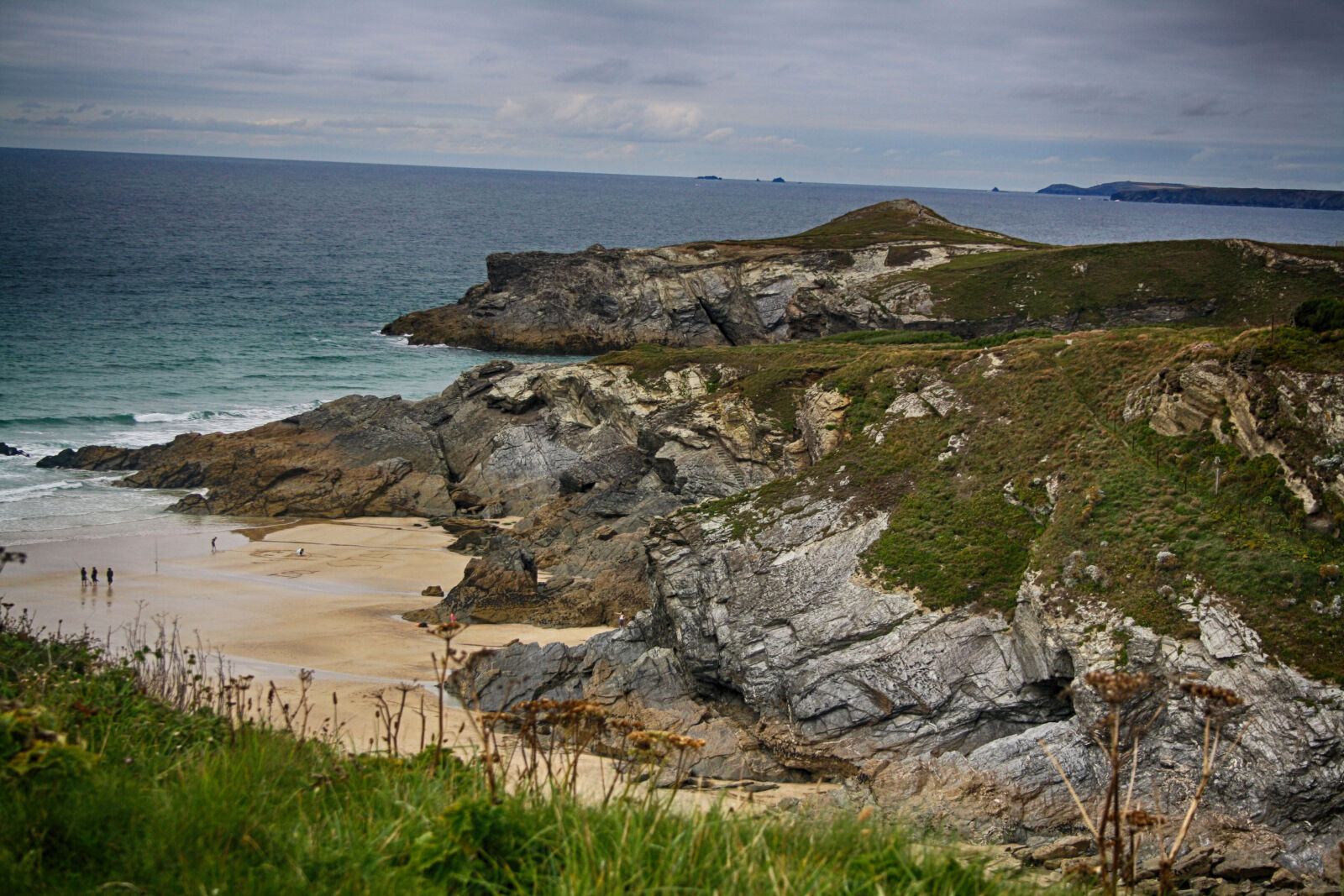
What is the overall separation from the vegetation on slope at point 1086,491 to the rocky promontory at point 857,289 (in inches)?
1087

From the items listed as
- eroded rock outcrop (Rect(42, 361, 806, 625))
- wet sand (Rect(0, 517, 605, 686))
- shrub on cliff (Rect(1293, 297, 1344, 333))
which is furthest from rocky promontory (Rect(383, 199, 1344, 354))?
wet sand (Rect(0, 517, 605, 686))

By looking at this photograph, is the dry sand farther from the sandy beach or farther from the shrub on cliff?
the shrub on cliff

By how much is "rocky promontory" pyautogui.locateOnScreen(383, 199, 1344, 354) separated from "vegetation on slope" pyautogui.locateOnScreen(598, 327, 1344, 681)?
90.5 ft

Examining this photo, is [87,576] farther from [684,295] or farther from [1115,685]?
[684,295]

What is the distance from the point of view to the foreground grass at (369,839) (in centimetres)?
504

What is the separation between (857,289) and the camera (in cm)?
6178

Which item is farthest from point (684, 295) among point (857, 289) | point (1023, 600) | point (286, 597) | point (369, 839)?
point (369, 839)

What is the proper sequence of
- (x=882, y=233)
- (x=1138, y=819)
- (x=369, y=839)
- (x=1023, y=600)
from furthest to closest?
(x=882, y=233)
(x=1023, y=600)
(x=1138, y=819)
(x=369, y=839)

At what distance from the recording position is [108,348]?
2616 inches

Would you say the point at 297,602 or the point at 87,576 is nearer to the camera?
the point at 297,602

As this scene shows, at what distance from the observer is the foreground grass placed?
5.04 meters

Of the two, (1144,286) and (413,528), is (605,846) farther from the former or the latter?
(1144,286)

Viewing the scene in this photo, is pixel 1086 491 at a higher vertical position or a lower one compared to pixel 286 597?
higher

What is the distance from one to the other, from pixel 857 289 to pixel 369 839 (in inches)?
2349
